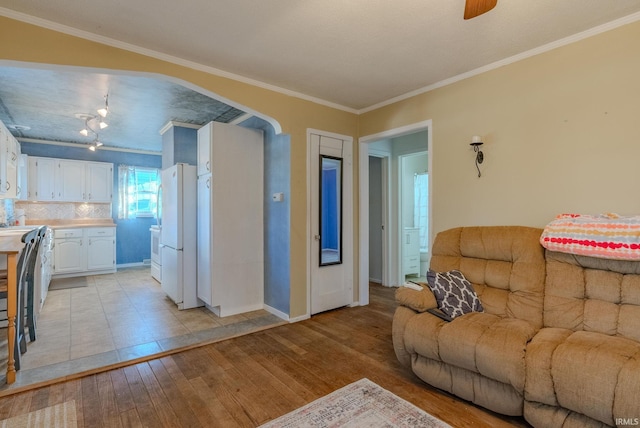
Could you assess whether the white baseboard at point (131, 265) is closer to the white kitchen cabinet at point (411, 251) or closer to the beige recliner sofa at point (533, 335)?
the white kitchen cabinet at point (411, 251)

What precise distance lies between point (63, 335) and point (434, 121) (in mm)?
4274

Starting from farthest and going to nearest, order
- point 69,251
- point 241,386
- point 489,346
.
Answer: point 69,251 → point 241,386 → point 489,346

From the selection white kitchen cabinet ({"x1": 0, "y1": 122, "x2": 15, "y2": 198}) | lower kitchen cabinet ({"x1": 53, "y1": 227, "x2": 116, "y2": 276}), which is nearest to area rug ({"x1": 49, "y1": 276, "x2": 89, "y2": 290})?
lower kitchen cabinet ({"x1": 53, "y1": 227, "x2": 116, "y2": 276})

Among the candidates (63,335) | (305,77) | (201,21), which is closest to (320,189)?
(305,77)

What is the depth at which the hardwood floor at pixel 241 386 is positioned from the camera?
6.31ft

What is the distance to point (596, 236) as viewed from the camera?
2.01 m

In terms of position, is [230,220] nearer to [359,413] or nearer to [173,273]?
[173,273]

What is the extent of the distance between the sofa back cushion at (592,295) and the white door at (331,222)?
2240 millimetres

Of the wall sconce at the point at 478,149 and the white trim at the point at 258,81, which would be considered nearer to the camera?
the white trim at the point at 258,81

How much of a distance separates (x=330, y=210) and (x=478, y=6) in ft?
8.73

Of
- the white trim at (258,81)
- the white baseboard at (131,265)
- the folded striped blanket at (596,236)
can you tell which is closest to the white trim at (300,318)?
the white trim at (258,81)

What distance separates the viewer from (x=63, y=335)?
3.11m

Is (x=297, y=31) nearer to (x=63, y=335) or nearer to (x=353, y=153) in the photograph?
(x=353, y=153)

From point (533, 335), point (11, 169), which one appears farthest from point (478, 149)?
point (11, 169)
